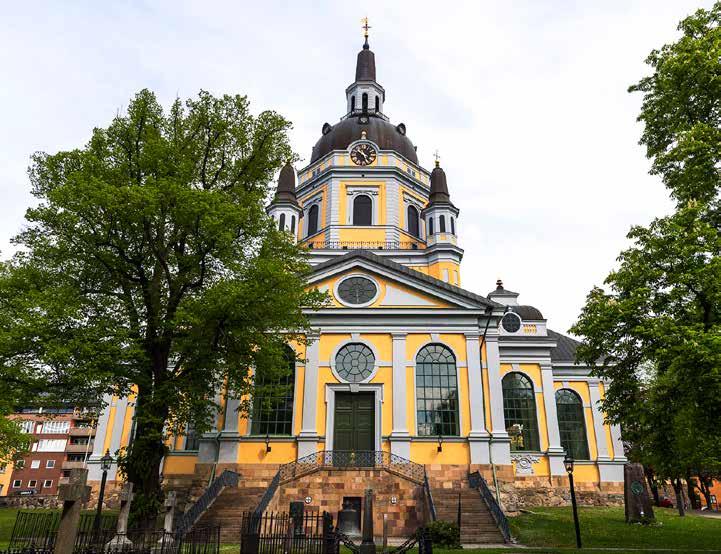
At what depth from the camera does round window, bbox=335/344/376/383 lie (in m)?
21.7

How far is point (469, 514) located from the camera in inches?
667

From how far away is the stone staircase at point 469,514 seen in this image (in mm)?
15569

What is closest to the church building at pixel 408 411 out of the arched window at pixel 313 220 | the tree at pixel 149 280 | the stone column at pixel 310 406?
the stone column at pixel 310 406

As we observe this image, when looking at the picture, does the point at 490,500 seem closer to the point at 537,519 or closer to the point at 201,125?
the point at 537,519

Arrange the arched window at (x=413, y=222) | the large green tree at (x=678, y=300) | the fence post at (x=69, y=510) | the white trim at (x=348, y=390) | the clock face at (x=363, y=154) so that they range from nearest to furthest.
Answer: the fence post at (x=69, y=510) → the large green tree at (x=678, y=300) → the white trim at (x=348, y=390) → the arched window at (x=413, y=222) → the clock face at (x=363, y=154)

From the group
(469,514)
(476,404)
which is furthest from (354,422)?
(469,514)

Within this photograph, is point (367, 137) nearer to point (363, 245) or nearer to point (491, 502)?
point (363, 245)

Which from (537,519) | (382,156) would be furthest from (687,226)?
(382,156)

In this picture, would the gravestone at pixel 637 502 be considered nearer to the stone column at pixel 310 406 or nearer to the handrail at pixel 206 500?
the stone column at pixel 310 406

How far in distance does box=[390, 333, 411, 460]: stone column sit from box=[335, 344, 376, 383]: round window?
3.37 ft

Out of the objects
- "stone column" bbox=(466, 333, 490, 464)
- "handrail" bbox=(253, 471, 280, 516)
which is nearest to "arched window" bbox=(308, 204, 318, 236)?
"stone column" bbox=(466, 333, 490, 464)

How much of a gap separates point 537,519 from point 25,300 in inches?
678

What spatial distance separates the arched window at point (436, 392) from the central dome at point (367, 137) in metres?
16.1

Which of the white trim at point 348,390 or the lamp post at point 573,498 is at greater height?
the white trim at point 348,390
